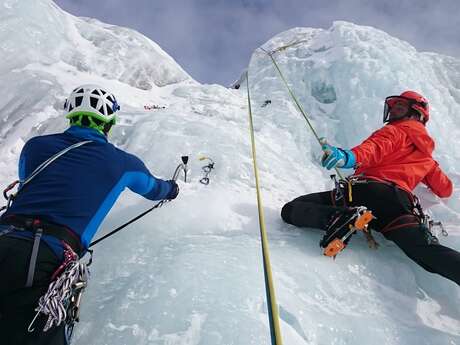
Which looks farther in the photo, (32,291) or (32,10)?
(32,10)

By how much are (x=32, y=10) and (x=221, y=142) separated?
755 cm

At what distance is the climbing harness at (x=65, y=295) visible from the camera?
4.98 feet

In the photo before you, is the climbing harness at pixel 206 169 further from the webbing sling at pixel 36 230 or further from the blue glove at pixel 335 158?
the webbing sling at pixel 36 230

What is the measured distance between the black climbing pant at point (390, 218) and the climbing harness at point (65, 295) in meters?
1.95

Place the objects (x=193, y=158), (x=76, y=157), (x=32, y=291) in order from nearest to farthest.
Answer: (x=32, y=291)
(x=76, y=157)
(x=193, y=158)

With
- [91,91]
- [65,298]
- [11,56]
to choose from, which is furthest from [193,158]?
[11,56]

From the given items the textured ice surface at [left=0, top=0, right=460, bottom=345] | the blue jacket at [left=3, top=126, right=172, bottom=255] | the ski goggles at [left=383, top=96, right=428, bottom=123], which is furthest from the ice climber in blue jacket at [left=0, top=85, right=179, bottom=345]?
the ski goggles at [left=383, top=96, right=428, bottom=123]

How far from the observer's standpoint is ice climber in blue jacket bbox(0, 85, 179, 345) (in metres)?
1.54

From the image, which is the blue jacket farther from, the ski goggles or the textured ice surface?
the ski goggles

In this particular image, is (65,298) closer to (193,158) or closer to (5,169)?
(193,158)

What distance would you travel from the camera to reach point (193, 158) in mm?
4977

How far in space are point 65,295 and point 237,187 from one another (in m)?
2.90

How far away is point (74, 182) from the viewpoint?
74.7 inches

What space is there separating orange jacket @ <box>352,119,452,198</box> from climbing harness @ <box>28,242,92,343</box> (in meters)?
2.45
